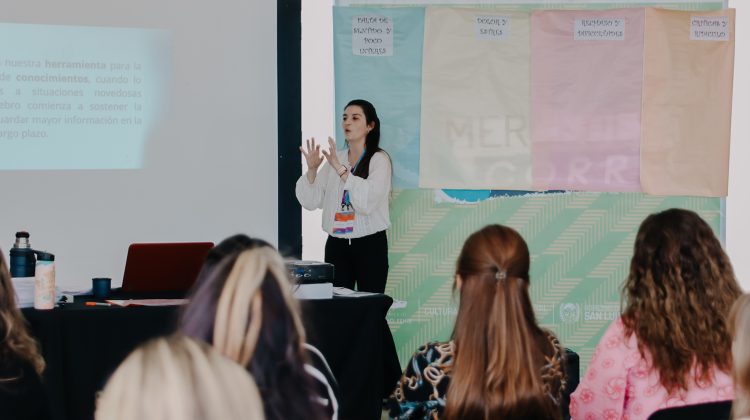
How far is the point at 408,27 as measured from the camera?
195 inches

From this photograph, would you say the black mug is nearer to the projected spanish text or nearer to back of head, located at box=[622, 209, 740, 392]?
the projected spanish text

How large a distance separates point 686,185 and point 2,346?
393 centimetres

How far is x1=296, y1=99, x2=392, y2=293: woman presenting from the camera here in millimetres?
4590

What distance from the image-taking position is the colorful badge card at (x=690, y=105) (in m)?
5.00

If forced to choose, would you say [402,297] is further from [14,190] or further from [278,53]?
[14,190]

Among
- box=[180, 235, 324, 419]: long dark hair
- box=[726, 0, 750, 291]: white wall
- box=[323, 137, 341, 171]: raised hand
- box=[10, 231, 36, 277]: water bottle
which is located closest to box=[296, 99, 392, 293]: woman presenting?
box=[323, 137, 341, 171]: raised hand

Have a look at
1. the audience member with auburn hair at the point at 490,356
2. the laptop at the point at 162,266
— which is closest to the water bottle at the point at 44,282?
the laptop at the point at 162,266

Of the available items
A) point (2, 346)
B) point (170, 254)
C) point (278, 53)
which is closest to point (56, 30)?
point (278, 53)

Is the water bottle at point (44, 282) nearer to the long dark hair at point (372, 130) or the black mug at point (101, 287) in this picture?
the black mug at point (101, 287)

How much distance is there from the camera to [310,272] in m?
3.32

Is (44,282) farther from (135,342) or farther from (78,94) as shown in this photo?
(78,94)

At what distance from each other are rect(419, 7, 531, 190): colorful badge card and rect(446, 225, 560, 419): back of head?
3.07 meters

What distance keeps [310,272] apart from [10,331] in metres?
1.29

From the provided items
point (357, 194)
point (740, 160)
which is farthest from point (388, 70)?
point (740, 160)
